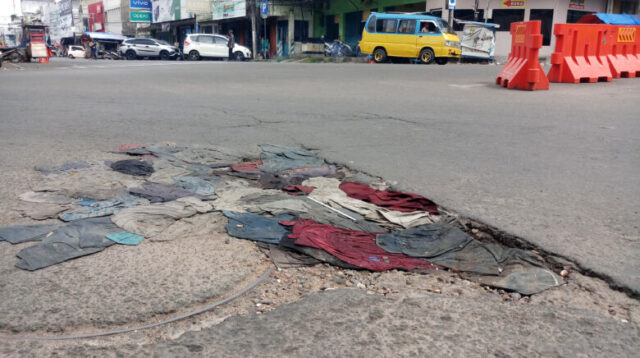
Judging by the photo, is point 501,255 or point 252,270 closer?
point 252,270

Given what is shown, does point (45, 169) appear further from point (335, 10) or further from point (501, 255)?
point (335, 10)

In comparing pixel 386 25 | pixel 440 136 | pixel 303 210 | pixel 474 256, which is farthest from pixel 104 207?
pixel 386 25

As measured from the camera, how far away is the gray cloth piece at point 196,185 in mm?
3895

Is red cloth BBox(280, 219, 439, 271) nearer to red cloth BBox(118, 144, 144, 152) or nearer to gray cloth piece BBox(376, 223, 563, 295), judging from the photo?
gray cloth piece BBox(376, 223, 563, 295)

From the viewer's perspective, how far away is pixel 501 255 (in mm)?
2807

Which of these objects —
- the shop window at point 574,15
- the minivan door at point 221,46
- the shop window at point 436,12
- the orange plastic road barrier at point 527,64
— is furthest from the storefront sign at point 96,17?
the orange plastic road barrier at point 527,64

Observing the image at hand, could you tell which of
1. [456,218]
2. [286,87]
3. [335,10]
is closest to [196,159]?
[456,218]

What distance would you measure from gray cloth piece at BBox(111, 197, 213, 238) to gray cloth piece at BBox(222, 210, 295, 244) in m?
0.24

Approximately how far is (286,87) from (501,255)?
9633 millimetres

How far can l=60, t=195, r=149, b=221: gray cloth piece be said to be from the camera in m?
3.27

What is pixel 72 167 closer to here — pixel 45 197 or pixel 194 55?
pixel 45 197

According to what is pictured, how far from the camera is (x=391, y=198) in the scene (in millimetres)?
3799

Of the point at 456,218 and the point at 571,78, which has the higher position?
the point at 571,78

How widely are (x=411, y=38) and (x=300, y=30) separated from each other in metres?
19.3
